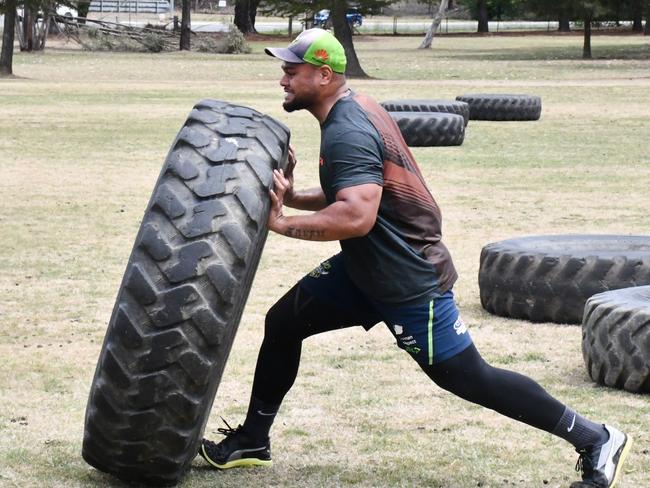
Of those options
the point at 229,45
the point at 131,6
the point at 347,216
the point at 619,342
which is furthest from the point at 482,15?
the point at 347,216

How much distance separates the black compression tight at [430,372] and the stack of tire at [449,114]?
1453cm

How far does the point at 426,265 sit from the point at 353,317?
50 cm

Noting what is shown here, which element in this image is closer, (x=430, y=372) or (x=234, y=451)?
(x=430, y=372)

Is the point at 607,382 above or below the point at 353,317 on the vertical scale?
below

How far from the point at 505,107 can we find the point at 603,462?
783 inches

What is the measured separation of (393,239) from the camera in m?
4.93

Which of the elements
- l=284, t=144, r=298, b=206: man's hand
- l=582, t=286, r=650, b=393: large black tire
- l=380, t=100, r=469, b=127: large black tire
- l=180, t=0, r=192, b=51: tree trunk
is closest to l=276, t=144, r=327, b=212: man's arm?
l=284, t=144, r=298, b=206: man's hand

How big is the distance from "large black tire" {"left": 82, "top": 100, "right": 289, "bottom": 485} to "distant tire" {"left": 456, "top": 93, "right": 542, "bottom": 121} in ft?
65.2

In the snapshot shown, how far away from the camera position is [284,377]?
18.1ft

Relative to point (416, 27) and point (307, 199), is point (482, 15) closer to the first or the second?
point (416, 27)

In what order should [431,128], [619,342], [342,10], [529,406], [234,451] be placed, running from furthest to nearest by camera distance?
1. [342,10]
2. [431,128]
3. [619,342]
4. [234,451]
5. [529,406]

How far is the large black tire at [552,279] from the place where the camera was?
8.27 meters

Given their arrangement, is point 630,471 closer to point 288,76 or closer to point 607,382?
point 607,382

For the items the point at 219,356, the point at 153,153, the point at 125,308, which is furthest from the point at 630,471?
the point at 153,153
